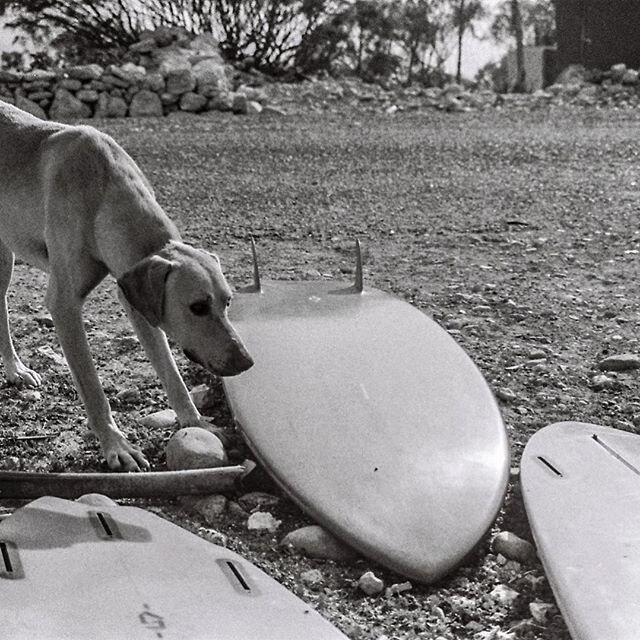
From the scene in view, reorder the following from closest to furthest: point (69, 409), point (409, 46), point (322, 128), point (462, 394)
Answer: point (462, 394), point (69, 409), point (322, 128), point (409, 46)

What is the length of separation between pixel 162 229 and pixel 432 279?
2.44m

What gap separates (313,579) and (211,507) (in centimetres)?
44

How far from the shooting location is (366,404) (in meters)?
3.18

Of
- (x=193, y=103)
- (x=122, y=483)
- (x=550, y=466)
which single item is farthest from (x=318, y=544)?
(x=193, y=103)

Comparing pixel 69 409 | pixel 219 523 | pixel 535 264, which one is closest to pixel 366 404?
pixel 219 523

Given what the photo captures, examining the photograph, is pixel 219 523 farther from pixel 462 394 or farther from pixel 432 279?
pixel 432 279

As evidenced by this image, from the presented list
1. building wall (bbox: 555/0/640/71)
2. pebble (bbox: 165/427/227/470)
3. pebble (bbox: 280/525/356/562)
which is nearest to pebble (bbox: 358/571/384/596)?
pebble (bbox: 280/525/356/562)

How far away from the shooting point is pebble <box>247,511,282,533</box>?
282 cm

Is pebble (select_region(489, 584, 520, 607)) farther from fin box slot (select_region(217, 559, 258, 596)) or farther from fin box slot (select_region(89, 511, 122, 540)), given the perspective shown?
fin box slot (select_region(89, 511, 122, 540))

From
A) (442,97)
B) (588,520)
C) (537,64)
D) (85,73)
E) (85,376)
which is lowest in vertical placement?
(537,64)

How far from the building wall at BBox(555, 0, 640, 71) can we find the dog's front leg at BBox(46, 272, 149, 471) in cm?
1934

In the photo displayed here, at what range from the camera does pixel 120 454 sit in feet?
10.2

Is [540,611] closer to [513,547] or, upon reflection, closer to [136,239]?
[513,547]

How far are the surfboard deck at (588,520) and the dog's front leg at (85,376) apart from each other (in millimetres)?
1141
